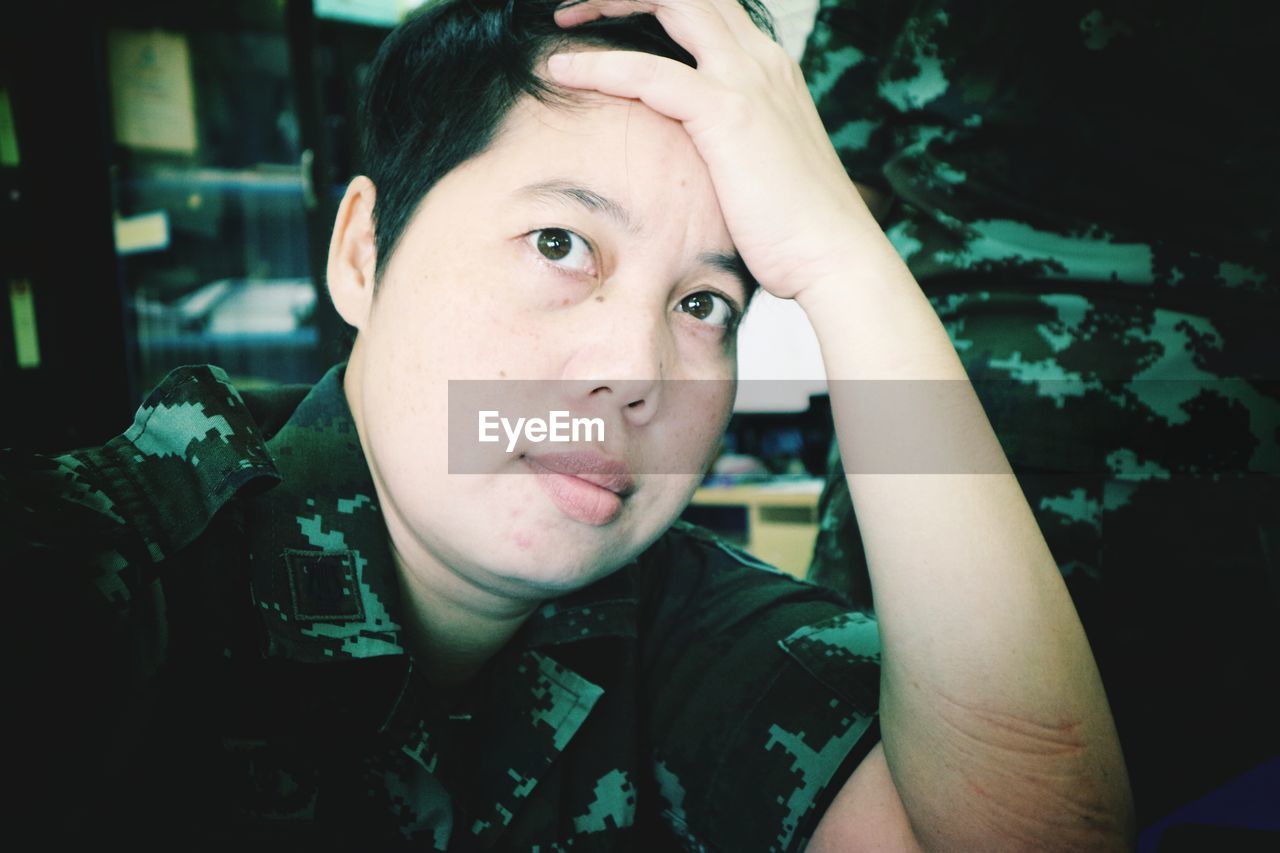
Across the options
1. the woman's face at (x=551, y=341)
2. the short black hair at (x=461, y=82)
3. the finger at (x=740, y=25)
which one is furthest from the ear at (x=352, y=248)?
the finger at (x=740, y=25)

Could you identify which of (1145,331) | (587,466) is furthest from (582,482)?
(1145,331)

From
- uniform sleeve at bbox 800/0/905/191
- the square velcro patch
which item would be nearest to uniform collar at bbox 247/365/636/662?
the square velcro patch

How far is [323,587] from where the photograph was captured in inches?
27.7

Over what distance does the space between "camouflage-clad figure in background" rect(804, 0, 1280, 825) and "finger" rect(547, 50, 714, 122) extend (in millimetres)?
410

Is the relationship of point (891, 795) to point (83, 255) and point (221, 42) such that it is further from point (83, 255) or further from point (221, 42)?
point (221, 42)

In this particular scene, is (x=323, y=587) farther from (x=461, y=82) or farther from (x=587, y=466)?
(x=461, y=82)

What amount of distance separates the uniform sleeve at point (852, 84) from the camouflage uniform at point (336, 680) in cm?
62

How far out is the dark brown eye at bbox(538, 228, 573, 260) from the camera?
665 millimetres

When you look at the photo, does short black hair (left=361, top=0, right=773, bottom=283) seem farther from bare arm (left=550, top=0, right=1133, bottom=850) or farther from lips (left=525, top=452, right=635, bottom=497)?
lips (left=525, top=452, right=635, bottom=497)

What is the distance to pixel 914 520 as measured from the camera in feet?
2.11

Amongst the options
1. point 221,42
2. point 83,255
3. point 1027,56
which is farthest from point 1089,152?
point 221,42

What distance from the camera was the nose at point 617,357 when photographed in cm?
62

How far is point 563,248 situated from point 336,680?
17.0 inches

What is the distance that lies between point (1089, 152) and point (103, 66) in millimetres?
2276
